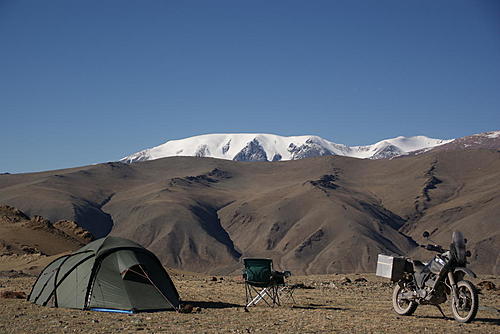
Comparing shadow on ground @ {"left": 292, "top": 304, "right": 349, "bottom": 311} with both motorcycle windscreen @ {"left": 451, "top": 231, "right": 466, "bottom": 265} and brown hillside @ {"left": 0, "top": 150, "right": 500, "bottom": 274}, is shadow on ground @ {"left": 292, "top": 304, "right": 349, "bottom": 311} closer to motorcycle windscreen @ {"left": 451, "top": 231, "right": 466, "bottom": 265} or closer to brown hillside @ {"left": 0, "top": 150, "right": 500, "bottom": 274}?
motorcycle windscreen @ {"left": 451, "top": 231, "right": 466, "bottom": 265}

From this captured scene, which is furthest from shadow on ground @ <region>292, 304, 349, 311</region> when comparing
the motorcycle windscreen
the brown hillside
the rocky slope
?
the brown hillside

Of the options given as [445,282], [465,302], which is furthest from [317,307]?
[465,302]

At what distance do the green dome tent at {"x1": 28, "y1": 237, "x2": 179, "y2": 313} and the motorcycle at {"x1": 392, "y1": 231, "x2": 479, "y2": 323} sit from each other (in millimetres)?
6132

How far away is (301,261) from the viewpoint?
139500 mm

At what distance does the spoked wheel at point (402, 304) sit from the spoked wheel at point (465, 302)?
4.70 ft

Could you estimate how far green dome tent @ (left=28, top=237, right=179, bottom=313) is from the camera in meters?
17.4

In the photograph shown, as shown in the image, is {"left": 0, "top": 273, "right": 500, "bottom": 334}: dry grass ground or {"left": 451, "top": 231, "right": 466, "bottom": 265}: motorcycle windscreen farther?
{"left": 451, "top": 231, "right": 466, "bottom": 265}: motorcycle windscreen

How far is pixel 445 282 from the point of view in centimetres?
1563

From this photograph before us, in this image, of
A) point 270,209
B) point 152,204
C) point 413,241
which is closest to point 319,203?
point 270,209

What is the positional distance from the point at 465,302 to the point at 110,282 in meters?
8.89

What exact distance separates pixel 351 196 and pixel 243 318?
162479 mm

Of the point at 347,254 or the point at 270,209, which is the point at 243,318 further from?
the point at 270,209

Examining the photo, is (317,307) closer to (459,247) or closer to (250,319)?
(250,319)

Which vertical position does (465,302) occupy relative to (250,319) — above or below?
above
